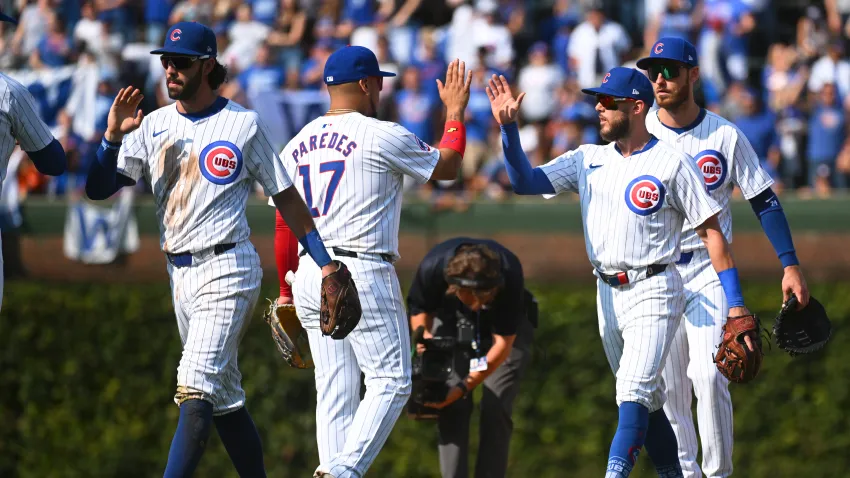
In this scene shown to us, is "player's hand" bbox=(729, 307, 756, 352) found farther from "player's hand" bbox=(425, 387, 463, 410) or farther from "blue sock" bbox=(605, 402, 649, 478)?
"player's hand" bbox=(425, 387, 463, 410)

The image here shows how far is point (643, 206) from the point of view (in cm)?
553

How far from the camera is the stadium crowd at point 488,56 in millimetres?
12023

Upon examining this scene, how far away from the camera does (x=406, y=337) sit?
17.3 feet

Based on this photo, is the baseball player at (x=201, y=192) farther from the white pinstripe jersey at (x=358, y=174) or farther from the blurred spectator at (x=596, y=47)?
the blurred spectator at (x=596, y=47)

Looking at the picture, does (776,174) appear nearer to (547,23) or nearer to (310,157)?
(547,23)

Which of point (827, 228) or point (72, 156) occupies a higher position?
point (72, 156)

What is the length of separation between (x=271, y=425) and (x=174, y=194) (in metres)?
3.96

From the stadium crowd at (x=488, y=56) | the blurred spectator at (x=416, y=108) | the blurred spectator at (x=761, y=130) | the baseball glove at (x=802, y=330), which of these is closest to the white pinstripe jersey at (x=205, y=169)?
the baseball glove at (x=802, y=330)

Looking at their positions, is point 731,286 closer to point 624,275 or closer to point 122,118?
point 624,275

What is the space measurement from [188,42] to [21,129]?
759 millimetres

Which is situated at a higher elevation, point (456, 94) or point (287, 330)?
point (456, 94)

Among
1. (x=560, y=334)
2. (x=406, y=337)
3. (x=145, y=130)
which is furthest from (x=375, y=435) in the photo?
(x=560, y=334)

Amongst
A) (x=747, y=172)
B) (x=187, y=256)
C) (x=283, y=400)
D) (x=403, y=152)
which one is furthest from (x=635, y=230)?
(x=283, y=400)

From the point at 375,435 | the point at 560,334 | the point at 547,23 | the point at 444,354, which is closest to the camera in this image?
the point at 375,435
